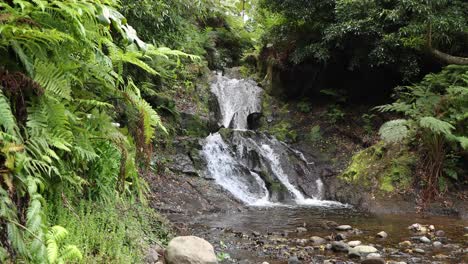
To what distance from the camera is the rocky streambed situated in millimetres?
5473

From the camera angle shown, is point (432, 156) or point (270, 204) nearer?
point (432, 156)

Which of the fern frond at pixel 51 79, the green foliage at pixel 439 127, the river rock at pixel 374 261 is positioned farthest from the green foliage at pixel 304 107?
the fern frond at pixel 51 79

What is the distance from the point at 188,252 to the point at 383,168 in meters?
7.21

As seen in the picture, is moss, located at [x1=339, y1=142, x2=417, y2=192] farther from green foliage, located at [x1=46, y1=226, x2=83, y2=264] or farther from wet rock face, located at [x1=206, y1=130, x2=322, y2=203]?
green foliage, located at [x1=46, y1=226, x2=83, y2=264]

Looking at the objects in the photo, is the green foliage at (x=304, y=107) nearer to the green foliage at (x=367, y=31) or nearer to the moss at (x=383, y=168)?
the green foliage at (x=367, y=31)

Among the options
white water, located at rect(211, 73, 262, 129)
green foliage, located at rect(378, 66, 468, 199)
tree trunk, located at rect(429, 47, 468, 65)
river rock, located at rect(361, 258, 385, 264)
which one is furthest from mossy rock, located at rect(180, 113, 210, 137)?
river rock, located at rect(361, 258, 385, 264)

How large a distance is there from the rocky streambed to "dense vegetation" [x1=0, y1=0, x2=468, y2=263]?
1.33 meters

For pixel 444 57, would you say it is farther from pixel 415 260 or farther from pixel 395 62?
pixel 415 260

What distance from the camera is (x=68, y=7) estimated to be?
251 centimetres

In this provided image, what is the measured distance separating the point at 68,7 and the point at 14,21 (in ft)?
1.17

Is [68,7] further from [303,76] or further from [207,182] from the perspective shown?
[303,76]

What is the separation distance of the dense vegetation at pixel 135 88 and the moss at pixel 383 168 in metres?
0.20

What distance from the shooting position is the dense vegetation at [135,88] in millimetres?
2500

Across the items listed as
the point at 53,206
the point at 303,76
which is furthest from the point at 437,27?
the point at 53,206
